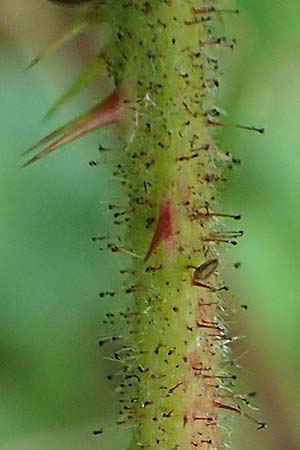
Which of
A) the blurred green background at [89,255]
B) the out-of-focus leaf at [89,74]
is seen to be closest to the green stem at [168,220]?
the out-of-focus leaf at [89,74]

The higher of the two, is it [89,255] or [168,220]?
[89,255]

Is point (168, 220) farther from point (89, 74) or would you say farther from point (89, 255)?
point (89, 255)

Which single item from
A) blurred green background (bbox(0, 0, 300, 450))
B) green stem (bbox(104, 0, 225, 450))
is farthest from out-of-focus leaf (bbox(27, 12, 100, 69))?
blurred green background (bbox(0, 0, 300, 450))

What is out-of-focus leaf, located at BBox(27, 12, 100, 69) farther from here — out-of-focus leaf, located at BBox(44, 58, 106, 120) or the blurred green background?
the blurred green background

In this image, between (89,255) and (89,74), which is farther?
(89,255)

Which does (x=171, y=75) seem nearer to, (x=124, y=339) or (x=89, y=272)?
(x=124, y=339)

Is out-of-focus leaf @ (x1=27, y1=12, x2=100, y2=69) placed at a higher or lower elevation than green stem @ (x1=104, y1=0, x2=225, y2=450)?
higher

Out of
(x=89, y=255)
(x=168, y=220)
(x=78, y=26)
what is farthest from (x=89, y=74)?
(x=89, y=255)

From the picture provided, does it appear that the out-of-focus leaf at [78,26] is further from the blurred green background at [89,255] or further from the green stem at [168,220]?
the blurred green background at [89,255]

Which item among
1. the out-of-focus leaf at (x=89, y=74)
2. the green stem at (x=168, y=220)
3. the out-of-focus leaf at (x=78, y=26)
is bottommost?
the green stem at (x=168, y=220)
